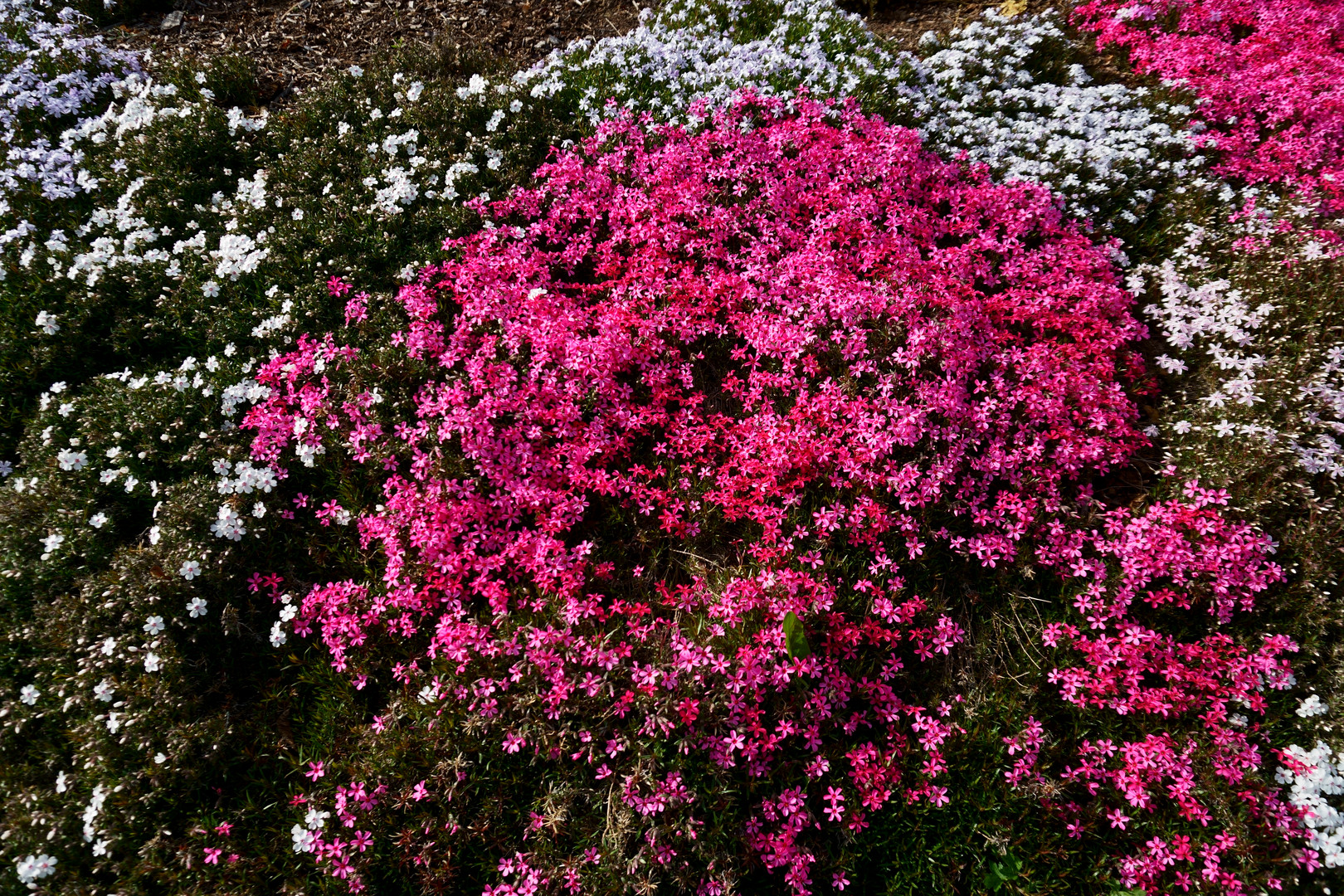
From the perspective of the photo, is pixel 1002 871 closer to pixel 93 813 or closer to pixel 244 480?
pixel 93 813

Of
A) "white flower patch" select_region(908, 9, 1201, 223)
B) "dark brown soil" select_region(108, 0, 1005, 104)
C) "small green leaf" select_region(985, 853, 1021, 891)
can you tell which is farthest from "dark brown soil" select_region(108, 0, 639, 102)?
"small green leaf" select_region(985, 853, 1021, 891)

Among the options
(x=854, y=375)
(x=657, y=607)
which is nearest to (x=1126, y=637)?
(x=854, y=375)

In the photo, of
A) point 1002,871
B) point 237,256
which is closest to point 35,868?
point 237,256

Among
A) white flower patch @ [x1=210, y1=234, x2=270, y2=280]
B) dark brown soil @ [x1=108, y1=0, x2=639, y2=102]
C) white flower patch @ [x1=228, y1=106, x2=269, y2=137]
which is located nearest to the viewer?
white flower patch @ [x1=210, y1=234, x2=270, y2=280]

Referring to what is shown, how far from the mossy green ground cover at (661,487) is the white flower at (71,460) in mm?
23

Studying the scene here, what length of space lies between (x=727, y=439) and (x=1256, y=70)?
732 cm

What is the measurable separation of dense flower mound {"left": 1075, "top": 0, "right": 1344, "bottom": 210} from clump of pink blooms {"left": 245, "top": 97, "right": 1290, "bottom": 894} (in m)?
2.40

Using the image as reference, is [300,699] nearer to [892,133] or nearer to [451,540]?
[451,540]

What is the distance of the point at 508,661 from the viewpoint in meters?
3.96

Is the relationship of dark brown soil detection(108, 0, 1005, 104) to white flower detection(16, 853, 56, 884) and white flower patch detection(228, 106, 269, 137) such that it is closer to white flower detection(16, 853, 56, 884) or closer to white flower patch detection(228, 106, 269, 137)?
white flower patch detection(228, 106, 269, 137)

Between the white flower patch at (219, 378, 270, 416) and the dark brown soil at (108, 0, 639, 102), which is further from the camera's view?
the dark brown soil at (108, 0, 639, 102)

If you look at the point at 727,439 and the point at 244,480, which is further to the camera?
the point at 727,439

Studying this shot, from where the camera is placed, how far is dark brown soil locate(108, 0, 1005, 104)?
294 inches

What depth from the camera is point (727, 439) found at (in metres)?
4.82
